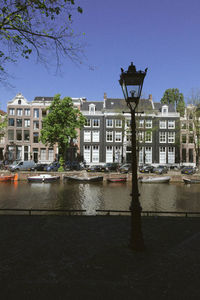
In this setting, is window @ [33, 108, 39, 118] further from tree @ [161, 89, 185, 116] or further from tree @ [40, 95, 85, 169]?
tree @ [161, 89, 185, 116]

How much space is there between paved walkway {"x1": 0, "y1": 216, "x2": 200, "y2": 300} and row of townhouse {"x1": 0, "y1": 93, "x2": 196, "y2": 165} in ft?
132

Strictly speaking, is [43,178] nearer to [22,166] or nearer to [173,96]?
[22,166]

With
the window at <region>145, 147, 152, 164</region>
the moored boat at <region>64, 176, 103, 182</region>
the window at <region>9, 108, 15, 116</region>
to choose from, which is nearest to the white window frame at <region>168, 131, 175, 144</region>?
the window at <region>145, 147, 152, 164</region>

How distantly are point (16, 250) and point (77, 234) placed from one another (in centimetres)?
201

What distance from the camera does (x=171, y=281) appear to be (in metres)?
3.96

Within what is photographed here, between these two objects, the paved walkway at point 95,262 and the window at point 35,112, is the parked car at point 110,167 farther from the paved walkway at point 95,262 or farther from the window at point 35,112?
the paved walkway at point 95,262

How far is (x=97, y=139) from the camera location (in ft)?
159

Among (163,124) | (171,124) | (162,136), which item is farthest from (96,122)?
(171,124)

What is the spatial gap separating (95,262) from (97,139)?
4408 cm

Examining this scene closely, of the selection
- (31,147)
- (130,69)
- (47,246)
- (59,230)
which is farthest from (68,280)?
(31,147)

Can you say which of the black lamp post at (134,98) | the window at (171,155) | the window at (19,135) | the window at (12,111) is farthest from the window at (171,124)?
the black lamp post at (134,98)

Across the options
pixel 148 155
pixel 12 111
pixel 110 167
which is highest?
pixel 12 111

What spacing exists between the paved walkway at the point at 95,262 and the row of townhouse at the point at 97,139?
132 ft

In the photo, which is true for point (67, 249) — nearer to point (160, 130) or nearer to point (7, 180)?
point (7, 180)
